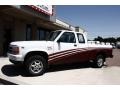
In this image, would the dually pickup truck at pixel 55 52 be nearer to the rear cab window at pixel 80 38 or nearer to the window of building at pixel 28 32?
the rear cab window at pixel 80 38

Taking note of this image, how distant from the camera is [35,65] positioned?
927cm

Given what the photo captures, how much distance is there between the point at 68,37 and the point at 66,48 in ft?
2.05

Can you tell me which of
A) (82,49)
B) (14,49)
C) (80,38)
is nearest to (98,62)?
(82,49)

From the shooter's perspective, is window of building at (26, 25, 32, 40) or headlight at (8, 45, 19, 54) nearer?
headlight at (8, 45, 19, 54)

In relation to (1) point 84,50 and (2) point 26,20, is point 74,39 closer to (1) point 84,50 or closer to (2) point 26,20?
(1) point 84,50

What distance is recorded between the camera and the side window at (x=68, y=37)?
34.4 feet

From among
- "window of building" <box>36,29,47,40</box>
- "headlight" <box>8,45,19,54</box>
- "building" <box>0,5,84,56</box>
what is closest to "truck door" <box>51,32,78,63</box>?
"headlight" <box>8,45,19,54</box>

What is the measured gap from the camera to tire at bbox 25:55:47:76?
360 inches

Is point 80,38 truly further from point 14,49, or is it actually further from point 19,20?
point 19,20

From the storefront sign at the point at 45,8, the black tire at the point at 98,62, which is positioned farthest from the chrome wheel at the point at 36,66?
the storefront sign at the point at 45,8

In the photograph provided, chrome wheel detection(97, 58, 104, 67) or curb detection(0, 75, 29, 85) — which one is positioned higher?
chrome wheel detection(97, 58, 104, 67)

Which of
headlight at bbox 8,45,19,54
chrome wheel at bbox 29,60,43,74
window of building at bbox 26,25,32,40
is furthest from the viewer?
window of building at bbox 26,25,32,40

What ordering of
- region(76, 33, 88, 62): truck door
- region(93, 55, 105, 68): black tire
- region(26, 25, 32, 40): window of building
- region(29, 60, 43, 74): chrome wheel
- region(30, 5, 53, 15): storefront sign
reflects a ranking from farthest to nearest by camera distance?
region(26, 25, 32, 40): window of building → region(30, 5, 53, 15): storefront sign → region(93, 55, 105, 68): black tire → region(76, 33, 88, 62): truck door → region(29, 60, 43, 74): chrome wheel

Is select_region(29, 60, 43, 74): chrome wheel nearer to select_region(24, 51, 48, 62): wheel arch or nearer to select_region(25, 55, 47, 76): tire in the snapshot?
select_region(25, 55, 47, 76): tire
